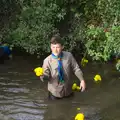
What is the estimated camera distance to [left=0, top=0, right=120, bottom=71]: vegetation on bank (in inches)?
348

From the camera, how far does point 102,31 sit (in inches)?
340

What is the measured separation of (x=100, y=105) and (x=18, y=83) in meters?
2.17

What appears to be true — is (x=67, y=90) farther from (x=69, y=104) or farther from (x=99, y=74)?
(x=99, y=74)

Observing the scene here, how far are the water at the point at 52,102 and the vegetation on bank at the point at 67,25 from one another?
0.66 m

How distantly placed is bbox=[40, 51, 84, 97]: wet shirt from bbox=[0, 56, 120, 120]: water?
1.03 feet

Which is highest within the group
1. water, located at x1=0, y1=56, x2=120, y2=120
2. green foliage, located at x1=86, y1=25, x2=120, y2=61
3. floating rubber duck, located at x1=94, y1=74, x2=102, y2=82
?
green foliage, located at x1=86, y1=25, x2=120, y2=61

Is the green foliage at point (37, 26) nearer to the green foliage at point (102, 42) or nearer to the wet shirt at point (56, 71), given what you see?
the green foliage at point (102, 42)

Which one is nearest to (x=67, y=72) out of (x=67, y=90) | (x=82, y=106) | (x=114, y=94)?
(x=67, y=90)

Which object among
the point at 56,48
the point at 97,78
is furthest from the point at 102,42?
the point at 56,48

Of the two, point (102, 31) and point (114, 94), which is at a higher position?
point (102, 31)

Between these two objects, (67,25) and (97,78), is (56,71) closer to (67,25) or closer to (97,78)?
(97,78)

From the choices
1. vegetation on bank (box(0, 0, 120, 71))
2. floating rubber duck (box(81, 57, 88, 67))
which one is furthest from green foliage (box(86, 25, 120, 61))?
floating rubber duck (box(81, 57, 88, 67))

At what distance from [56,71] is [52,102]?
0.69 m

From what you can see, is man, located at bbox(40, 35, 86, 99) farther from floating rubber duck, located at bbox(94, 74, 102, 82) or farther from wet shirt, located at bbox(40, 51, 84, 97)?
floating rubber duck, located at bbox(94, 74, 102, 82)
